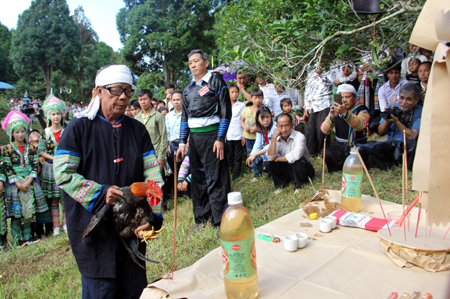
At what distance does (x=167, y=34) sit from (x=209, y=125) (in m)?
15.1

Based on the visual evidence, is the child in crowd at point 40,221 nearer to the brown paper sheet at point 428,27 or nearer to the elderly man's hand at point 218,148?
the elderly man's hand at point 218,148

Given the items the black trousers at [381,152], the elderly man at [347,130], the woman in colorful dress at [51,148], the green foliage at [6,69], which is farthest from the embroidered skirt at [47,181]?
the green foliage at [6,69]

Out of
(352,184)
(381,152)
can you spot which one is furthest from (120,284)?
(381,152)

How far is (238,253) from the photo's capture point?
1283 mm

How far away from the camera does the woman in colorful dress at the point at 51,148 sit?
4.59 meters

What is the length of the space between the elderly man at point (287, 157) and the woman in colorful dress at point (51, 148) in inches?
128

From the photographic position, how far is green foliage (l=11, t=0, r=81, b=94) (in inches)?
1008

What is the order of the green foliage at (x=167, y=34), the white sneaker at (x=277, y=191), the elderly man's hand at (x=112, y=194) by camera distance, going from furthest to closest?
the green foliage at (x=167, y=34) < the white sneaker at (x=277, y=191) < the elderly man's hand at (x=112, y=194)

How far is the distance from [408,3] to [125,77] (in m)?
2.10

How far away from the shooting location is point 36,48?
25.7 metres

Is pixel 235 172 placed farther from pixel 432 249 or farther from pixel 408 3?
pixel 432 249

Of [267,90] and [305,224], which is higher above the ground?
[267,90]

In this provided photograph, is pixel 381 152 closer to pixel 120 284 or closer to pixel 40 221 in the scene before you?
pixel 120 284

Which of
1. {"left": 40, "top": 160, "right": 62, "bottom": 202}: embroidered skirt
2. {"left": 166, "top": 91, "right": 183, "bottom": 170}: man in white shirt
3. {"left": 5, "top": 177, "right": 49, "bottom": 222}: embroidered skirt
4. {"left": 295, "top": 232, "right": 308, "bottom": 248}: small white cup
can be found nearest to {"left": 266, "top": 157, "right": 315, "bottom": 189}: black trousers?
{"left": 166, "top": 91, "right": 183, "bottom": 170}: man in white shirt
